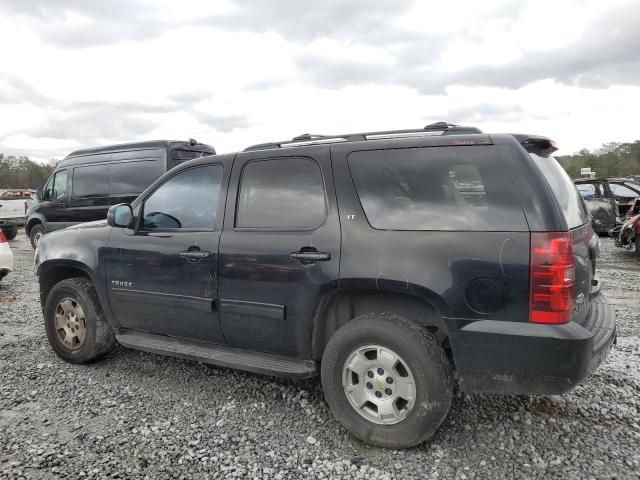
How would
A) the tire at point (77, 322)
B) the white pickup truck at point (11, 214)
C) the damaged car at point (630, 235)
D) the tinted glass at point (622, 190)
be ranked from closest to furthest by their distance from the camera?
the tire at point (77, 322) → the damaged car at point (630, 235) → the tinted glass at point (622, 190) → the white pickup truck at point (11, 214)

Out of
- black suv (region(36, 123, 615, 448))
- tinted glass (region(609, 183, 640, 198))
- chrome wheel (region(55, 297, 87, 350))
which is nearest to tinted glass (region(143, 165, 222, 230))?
black suv (region(36, 123, 615, 448))

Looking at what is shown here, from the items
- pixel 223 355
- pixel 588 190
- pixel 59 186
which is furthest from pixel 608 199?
pixel 59 186

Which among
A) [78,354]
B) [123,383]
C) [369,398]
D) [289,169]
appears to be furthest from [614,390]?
[78,354]

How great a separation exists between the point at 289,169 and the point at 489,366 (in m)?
1.75

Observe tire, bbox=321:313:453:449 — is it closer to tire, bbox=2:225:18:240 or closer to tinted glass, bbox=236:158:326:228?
tinted glass, bbox=236:158:326:228

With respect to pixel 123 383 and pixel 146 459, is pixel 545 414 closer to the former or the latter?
pixel 146 459

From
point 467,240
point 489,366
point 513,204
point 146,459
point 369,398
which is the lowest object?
point 146,459

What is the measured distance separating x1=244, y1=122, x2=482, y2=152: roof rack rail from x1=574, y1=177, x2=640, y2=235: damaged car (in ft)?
35.4

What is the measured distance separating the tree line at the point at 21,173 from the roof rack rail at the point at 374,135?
7654 cm

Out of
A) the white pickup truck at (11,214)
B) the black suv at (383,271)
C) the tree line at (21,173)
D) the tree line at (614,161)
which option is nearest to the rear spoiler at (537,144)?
the black suv at (383,271)

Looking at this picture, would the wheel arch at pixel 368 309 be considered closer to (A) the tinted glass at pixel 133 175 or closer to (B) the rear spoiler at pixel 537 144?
(B) the rear spoiler at pixel 537 144

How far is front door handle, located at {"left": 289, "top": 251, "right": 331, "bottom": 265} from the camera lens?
303 cm

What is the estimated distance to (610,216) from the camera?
12562mm

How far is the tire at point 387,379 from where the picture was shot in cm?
275
